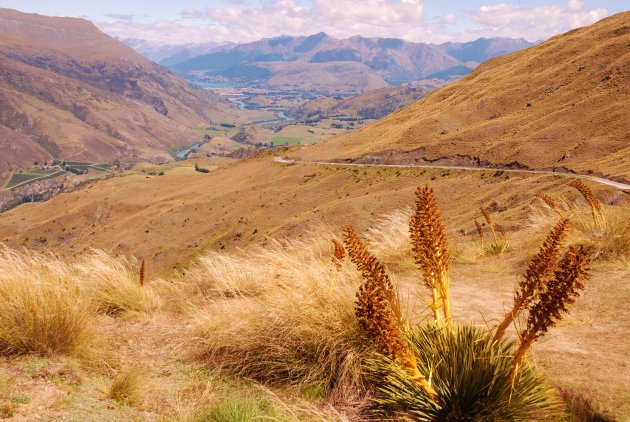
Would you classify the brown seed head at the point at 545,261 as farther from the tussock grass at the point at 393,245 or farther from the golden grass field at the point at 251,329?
the tussock grass at the point at 393,245

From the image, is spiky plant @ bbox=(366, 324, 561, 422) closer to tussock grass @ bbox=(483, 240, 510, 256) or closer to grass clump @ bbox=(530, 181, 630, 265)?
grass clump @ bbox=(530, 181, 630, 265)

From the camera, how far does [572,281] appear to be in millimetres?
2814

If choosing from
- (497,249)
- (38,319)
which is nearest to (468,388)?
(38,319)

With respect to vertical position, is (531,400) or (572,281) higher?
(572,281)

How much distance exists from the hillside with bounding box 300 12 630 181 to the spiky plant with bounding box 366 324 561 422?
35.3 m

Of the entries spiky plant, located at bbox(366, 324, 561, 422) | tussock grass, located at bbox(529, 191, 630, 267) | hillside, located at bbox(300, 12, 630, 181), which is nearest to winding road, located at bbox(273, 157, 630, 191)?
hillside, located at bbox(300, 12, 630, 181)

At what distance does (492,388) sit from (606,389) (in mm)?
1338

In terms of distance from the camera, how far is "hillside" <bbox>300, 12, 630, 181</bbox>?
48125mm

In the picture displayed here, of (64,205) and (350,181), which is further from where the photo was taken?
(64,205)

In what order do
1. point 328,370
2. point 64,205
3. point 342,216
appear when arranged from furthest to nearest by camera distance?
point 64,205 < point 342,216 < point 328,370

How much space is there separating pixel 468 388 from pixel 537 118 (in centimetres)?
6474

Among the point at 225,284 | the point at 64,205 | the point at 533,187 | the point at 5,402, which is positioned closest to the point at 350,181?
the point at 533,187

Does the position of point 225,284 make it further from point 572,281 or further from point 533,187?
point 533,187

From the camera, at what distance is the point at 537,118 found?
60219 millimetres
